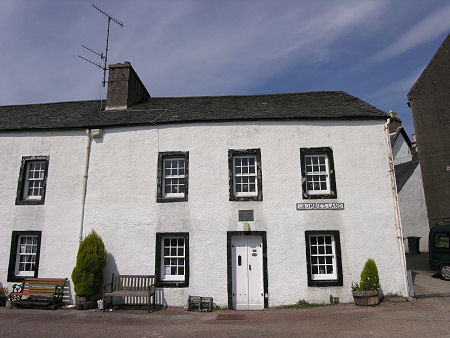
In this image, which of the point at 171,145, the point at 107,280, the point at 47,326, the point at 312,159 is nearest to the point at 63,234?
the point at 107,280

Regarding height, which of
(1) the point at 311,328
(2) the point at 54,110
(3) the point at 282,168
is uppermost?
(2) the point at 54,110

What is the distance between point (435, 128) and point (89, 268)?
1853 cm

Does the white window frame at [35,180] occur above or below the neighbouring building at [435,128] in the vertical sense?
below

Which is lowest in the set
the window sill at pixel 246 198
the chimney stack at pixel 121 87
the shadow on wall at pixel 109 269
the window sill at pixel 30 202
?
the shadow on wall at pixel 109 269

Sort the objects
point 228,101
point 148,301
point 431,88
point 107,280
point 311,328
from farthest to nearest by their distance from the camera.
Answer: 1. point 431,88
2. point 228,101
3. point 107,280
4. point 148,301
5. point 311,328

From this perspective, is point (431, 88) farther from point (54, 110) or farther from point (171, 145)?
point (54, 110)

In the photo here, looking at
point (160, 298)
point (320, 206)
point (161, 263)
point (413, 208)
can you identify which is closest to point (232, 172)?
point (320, 206)

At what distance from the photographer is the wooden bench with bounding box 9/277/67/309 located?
390 inches

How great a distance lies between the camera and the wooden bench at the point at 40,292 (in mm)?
9906

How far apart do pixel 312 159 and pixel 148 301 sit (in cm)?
722

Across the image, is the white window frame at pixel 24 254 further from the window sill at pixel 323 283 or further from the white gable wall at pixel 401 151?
the white gable wall at pixel 401 151

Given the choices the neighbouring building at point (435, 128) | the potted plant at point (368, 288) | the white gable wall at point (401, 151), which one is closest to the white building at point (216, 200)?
the potted plant at point (368, 288)

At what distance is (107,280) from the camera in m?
10.5

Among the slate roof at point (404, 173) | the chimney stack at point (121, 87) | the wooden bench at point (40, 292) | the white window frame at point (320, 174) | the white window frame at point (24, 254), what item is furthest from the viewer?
the slate roof at point (404, 173)
